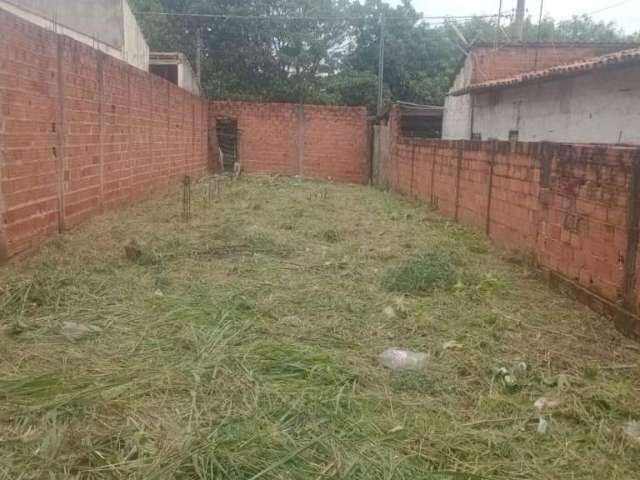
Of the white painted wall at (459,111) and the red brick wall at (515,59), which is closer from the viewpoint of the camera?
the red brick wall at (515,59)

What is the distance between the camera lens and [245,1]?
23.5 metres

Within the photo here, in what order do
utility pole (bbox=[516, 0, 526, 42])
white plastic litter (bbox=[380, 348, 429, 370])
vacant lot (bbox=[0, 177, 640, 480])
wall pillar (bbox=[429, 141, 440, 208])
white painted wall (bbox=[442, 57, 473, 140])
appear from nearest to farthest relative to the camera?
vacant lot (bbox=[0, 177, 640, 480]) → white plastic litter (bbox=[380, 348, 429, 370]) → wall pillar (bbox=[429, 141, 440, 208]) → white painted wall (bbox=[442, 57, 473, 140]) → utility pole (bbox=[516, 0, 526, 42])

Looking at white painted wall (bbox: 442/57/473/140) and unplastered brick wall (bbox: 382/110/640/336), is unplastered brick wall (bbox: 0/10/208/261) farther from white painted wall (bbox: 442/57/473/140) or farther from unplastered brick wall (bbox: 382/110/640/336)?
white painted wall (bbox: 442/57/473/140)

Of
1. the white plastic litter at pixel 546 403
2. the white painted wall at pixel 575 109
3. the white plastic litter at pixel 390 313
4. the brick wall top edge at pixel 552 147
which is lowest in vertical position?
the white plastic litter at pixel 546 403

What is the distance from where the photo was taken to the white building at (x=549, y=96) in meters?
10.5

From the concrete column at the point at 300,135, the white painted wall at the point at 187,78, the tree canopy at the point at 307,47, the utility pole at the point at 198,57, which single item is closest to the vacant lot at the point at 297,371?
Result: the concrete column at the point at 300,135

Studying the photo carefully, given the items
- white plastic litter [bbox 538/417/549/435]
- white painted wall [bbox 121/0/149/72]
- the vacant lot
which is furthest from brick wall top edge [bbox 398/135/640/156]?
white painted wall [bbox 121/0/149/72]

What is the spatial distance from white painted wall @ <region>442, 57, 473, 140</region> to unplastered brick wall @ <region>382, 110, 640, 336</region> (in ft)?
25.8

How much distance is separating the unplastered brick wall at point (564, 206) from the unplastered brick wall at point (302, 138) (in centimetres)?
958

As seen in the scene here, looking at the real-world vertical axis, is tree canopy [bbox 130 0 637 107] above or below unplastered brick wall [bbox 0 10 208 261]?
above

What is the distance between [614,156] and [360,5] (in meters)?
22.1

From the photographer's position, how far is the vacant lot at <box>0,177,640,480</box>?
2.67 metres

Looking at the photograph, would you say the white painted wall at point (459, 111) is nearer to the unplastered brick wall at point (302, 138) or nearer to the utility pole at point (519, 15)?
the utility pole at point (519, 15)

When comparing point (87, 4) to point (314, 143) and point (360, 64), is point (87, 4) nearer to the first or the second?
point (314, 143)
